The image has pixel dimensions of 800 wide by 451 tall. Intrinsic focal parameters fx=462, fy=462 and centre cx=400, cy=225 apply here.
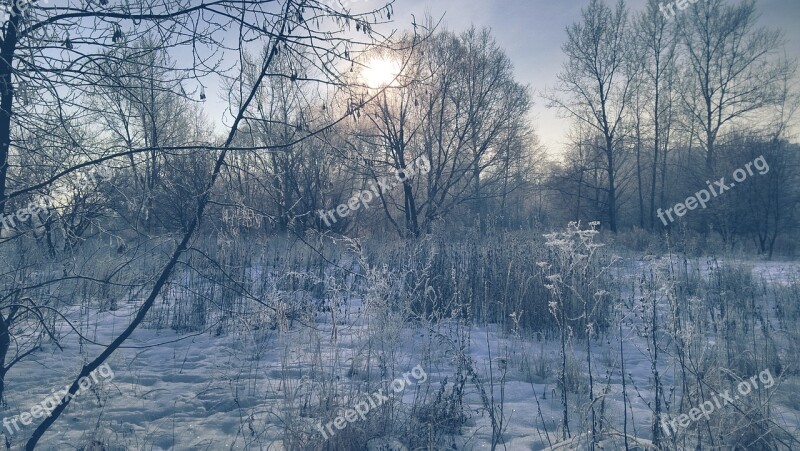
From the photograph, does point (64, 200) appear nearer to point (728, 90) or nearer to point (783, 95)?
point (783, 95)

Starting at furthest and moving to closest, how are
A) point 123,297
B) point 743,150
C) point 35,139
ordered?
1. point 743,150
2. point 123,297
3. point 35,139

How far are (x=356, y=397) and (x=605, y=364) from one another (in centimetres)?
265

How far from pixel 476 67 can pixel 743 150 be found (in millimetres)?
9489

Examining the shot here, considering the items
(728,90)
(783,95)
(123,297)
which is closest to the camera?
(123,297)

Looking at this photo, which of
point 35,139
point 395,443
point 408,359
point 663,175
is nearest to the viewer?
point 395,443

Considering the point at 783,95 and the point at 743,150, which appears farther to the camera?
the point at 783,95

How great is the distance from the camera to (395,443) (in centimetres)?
278

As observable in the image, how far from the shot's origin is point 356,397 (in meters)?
3.08

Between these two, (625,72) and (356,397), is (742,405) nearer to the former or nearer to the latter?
(356,397)

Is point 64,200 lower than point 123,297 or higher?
higher

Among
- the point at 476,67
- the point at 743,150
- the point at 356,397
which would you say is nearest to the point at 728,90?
the point at 743,150

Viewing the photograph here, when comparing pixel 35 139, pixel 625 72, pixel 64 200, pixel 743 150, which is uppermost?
pixel 625 72

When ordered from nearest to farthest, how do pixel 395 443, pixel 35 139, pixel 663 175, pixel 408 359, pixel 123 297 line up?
pixel 395 443
pixel 35 139
pixel 408 359
pixel 123 297
pixel 663 175

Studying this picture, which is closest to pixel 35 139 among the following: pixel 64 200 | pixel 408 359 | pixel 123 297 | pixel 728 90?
pixel 64 200
